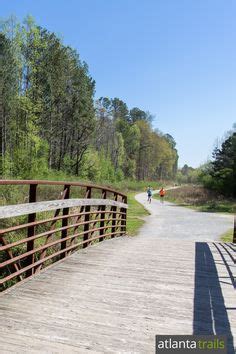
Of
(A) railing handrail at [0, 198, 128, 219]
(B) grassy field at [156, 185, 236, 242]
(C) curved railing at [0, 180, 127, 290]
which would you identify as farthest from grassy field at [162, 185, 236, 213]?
(A) railing handrail at [0, 198, 128, 219]

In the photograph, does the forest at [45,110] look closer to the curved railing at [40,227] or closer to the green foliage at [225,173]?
the green foliage at [225,173]

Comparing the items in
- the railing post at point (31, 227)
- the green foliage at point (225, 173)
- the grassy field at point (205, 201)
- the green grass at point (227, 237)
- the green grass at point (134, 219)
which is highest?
the green foliage at point (225, 173)

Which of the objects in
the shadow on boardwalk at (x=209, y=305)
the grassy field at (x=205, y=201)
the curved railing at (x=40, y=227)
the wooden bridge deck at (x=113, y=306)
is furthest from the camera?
the grassy field at (x=205, y=201)

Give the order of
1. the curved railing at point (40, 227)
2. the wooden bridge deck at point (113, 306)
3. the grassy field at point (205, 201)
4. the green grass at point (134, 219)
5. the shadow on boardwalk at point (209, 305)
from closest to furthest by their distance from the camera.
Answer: the wooden bridge deck at point (113, 306)
the shadow on boardwalk at point (209, 305)
the curved railing at point (40, 227)
the green grass at point (134, 219)
the grassy field at point (205, 201)

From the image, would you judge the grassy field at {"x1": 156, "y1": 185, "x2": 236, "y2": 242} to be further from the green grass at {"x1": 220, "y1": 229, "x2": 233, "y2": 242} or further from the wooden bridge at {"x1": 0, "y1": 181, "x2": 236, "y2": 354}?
the wooden bridge at {"x1": 0, "y1": 181, "x2": 236, "y2": 354}

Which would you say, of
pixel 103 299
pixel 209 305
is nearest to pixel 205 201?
pixel 209 305

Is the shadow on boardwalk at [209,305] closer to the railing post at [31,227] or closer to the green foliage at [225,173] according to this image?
the railing post at [31,227]

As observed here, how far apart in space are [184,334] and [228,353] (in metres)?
0.49

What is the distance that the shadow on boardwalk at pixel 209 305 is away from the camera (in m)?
3.93

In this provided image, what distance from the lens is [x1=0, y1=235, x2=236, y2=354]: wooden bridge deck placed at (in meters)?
3.57

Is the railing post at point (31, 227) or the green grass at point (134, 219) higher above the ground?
the railing post at point (31, 227)

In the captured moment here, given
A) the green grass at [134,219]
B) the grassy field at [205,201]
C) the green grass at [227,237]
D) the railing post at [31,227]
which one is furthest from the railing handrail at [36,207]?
the grassy field at [205,201]

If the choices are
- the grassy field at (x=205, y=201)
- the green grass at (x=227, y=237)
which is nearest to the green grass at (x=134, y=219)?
the green grass at (x=227, y=237)

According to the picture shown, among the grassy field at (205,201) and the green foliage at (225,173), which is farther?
the green foliage at (225,173)
